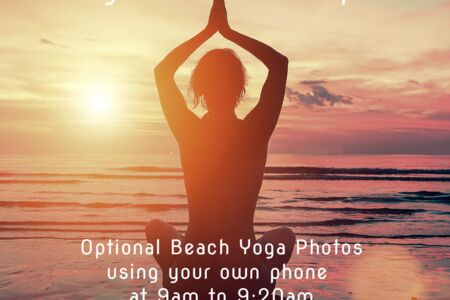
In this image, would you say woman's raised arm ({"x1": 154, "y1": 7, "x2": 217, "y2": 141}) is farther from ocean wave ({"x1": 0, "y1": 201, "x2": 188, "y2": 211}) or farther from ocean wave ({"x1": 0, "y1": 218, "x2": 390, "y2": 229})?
ocean wave ({"x1": 0, "y1": 201, "x2": 188, "y2": 211})

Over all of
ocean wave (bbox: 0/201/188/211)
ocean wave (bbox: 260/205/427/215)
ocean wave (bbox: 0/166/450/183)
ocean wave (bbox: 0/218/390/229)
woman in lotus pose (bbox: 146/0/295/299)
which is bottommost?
woman in lotus pose (bbox: 146/0/295/299)

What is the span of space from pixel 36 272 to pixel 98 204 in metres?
11.0

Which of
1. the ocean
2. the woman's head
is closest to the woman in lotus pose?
the woman's head

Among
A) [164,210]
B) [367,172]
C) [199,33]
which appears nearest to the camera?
[199,33]

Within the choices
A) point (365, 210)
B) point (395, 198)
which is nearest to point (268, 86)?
point (365, 210)

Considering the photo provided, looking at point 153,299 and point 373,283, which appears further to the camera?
point 373,283

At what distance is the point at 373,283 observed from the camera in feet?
21.2

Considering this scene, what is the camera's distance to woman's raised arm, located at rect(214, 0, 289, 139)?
2.90m

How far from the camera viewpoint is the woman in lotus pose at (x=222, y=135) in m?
2.95

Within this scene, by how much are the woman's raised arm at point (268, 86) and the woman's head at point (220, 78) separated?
117mm

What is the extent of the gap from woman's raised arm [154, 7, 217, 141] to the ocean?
3.29 m

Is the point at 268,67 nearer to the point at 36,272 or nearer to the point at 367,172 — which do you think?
the point at 36,272

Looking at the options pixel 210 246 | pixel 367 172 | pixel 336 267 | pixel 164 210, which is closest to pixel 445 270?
pixel 336 267

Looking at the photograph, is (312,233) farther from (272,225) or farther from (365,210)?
(365,210)
